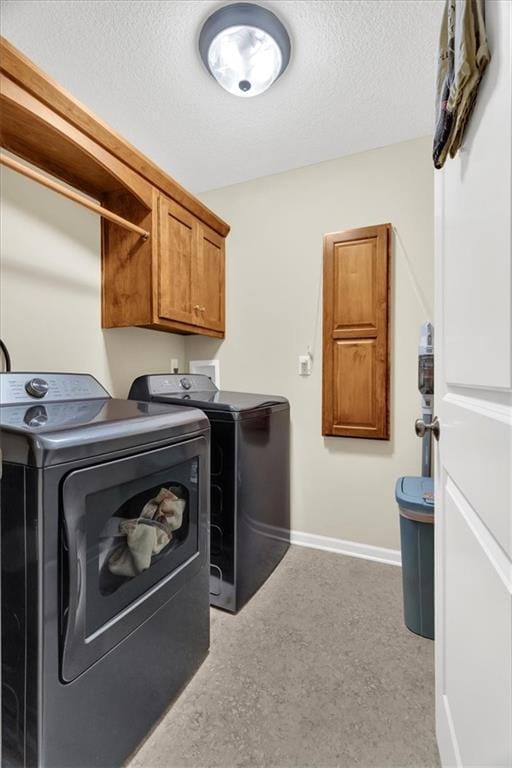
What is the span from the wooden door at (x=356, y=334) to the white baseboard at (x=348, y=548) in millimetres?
708

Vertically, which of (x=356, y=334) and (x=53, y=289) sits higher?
(x=53, y=289)

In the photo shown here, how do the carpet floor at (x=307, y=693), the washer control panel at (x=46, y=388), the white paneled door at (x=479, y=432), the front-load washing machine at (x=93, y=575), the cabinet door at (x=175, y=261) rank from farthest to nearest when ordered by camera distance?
1. the cabinet door at (x=175, y=261)
2. the washer control panel at (x=46, y=388)
3. the carpet floor at (x=307, y=693)
4. the front-load washing machine at (x=93, y=575)
5. the white paneled door at (x=479, y=432)

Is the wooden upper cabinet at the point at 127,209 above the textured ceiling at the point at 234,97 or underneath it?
underneath

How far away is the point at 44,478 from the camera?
82cm

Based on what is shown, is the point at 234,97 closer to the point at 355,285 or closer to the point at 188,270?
the point at 188,270

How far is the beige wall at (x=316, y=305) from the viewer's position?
2104 millimetres

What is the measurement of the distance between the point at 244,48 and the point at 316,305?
1318 mm

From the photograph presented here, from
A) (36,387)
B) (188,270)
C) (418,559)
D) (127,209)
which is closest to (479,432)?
(418,559)

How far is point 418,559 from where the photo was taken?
5.11 feet

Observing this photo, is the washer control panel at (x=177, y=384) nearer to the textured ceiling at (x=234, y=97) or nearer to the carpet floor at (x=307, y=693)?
the carpet floor at (x=307, y=693)

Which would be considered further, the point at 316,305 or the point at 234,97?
the point at 316,305

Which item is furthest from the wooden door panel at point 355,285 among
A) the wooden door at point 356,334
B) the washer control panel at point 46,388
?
the washer control panel at point 46,388

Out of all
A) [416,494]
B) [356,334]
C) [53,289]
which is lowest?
[416,494]

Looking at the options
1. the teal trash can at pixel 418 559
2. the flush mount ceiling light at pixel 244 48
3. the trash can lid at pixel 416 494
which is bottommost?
the teal trash can at pixel 418 559
